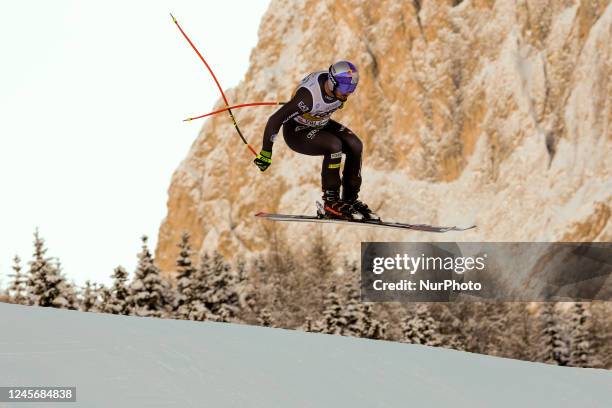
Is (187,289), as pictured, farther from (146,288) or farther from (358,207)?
(358,207)

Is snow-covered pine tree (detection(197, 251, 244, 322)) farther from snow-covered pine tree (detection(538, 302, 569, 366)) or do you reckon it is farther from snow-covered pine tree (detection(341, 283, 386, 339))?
snow-covered pine tree (detection(538, 302, 569, 366))

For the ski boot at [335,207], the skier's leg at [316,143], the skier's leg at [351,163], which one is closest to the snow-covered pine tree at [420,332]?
the skier's leg at [351,163]

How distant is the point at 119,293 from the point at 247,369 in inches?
1056

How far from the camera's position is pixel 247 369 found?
12.7 m

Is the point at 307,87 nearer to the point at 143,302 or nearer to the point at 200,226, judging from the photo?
the point at 143,302

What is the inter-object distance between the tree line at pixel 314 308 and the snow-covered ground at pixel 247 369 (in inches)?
891

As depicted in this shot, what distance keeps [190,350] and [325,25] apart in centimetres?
9942

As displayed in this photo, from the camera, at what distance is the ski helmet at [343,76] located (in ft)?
45.2

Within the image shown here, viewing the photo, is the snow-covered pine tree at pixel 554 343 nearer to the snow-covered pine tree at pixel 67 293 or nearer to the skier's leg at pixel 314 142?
the snow-covered pine tree at pixel 67 293

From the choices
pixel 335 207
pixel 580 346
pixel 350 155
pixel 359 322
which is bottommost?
pixel 580 346

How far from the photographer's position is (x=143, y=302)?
38438 millimetres

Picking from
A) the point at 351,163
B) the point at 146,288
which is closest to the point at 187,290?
the point at 146,288

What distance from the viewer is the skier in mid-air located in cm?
1398

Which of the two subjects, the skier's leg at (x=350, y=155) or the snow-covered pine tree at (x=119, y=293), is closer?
the skier's leg at (x=350, y=155)
